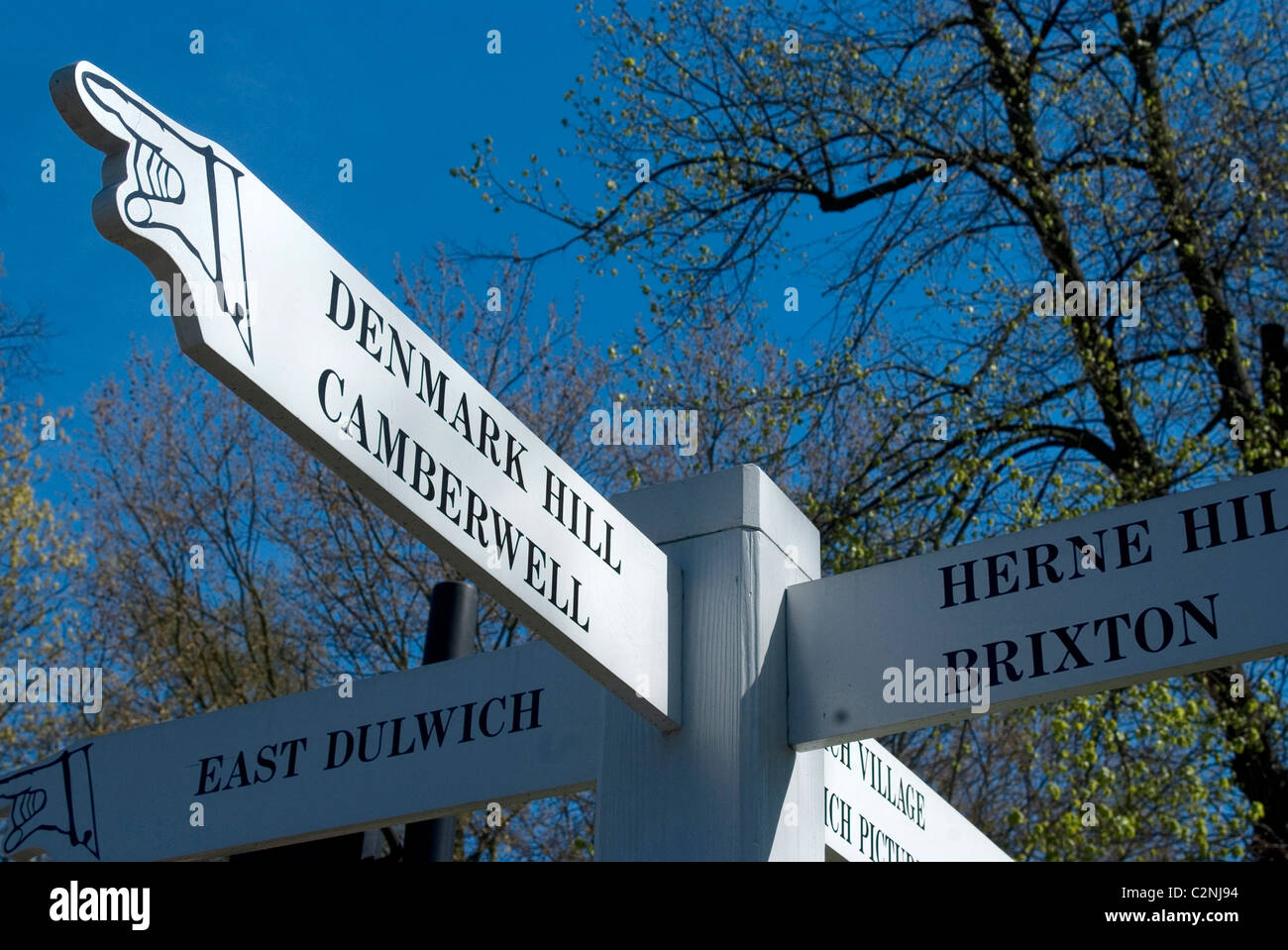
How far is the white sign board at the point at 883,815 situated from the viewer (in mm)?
2824

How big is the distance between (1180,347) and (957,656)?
820 centimetres

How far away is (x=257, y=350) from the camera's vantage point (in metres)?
1.81

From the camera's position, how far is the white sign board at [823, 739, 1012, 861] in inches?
111

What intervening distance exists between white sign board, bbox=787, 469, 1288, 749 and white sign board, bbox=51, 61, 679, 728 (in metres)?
0.28

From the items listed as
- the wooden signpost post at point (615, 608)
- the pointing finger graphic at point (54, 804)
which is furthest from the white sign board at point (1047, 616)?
the pointing finger graphic at point (54, 804)

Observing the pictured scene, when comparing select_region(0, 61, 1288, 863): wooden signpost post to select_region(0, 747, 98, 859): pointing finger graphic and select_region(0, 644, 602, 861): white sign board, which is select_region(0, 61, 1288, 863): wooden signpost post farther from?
select_region(0, 747, 98, 859): pointing finger graphic

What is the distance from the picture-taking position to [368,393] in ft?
6.54

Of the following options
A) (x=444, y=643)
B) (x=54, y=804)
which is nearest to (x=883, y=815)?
(x=444, y=643)

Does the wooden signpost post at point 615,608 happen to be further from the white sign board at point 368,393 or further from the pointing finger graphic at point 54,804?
the pointing finger graphic at point 54,804

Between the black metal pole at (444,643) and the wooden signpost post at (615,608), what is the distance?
2.97 feet

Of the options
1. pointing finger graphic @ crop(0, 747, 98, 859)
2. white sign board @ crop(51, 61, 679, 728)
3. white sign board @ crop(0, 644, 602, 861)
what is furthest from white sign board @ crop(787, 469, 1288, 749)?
pointing finger graphic @ crop(0, 747, 98, 859)

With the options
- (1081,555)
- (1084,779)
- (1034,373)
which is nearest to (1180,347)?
(1034,373)
